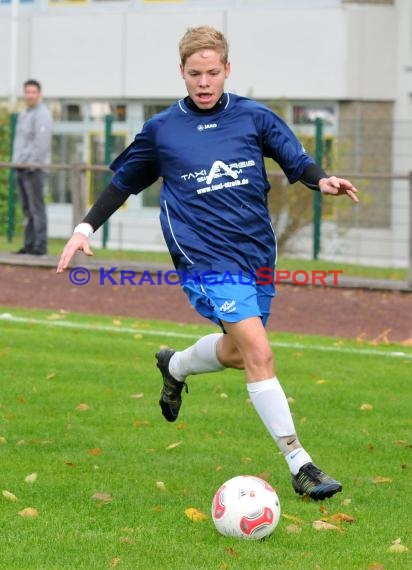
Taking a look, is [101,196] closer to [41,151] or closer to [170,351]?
[170,351]

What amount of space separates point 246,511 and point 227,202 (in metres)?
1.61

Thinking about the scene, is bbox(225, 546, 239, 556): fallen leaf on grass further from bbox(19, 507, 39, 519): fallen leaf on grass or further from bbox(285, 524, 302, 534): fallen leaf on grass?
bbox(19, 507, 39, 519): fallen leaf on grass

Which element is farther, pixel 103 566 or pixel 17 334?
pixel 17 334

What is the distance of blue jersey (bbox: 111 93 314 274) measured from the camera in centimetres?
652

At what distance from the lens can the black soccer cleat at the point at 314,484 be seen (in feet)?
20.3

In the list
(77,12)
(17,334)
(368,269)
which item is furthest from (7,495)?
(77,12)

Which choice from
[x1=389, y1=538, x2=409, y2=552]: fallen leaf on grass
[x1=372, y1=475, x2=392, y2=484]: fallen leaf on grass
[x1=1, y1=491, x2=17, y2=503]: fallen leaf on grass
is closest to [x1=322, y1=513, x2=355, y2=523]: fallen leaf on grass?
[x1=389, y1=538, x2=409, y2=552]: fallen leaf on grass

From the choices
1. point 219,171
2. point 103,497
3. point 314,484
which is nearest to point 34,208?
point 219,171

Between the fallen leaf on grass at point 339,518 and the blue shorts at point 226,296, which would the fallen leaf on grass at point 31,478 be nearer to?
Result: the blue shorts at point 226,296

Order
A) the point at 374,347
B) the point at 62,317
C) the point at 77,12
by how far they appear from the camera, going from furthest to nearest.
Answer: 1. the point at 77,12
2. the point at 62,317
3. the point at 374,347

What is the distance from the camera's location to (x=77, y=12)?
28562 mm

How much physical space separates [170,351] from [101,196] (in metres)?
0.97

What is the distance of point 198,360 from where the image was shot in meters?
7.12

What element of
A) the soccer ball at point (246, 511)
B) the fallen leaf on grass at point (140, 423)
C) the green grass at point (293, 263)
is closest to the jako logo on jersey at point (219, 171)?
the soccer ball at point (246, 511)
